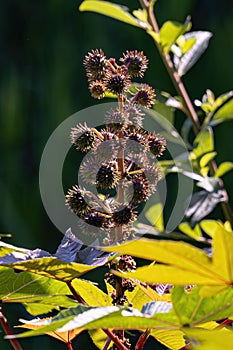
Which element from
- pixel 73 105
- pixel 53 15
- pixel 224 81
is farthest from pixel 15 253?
pixel 53 15

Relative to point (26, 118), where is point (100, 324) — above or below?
below

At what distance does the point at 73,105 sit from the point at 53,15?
314 mm

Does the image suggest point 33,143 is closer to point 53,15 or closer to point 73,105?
point 73,105

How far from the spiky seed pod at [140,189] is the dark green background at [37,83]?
1.58m

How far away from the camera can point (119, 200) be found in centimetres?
33

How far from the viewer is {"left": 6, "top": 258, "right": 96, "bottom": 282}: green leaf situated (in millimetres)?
299

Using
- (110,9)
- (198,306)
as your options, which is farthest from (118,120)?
(110,9)

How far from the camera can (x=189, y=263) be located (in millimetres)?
211

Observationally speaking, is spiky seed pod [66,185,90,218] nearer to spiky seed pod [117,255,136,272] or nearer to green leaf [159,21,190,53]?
spiky seed pod [117,255,136,272]

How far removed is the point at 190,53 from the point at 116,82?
416 mm

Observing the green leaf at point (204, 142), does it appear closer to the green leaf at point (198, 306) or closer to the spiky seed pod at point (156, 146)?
the spiky seed pod at point (156, 146)

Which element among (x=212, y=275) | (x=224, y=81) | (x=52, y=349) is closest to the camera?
(x=212, y=275)

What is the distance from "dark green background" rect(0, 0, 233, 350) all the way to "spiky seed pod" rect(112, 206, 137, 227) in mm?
1594

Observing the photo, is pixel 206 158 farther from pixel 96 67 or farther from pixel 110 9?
pixel 96 67
